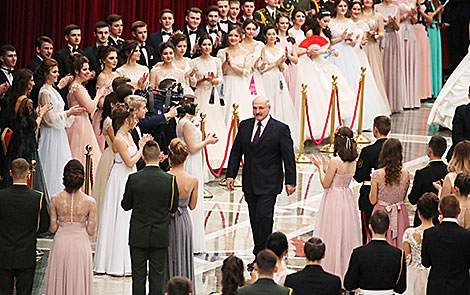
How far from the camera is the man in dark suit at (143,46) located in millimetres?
15352

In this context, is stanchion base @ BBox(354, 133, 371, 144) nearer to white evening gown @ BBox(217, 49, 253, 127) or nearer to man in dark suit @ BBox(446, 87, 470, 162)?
white evening gown @ BBox(217, 49, 253, 127)

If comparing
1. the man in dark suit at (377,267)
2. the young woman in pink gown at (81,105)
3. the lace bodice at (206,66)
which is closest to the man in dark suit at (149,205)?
the man in dark suit at (377,267)

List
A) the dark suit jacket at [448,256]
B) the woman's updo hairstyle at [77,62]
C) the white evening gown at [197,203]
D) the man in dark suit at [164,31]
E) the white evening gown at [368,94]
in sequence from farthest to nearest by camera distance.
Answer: the white evening gown at [368,94] < the man in dark suit at [164,31] < the woman's updo hairstyle at [77,62] < the white evening gown at [197,203] < the dark suit jacket at [448,256]

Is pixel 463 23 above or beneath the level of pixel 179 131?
above

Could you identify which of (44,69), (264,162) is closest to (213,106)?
(44,69)

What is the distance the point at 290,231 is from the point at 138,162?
233cm

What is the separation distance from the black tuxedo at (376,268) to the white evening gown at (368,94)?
35.4 feet

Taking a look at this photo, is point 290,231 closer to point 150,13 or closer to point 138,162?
point 138,162

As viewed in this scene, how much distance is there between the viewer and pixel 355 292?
10.3 m

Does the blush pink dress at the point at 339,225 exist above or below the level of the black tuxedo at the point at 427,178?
below

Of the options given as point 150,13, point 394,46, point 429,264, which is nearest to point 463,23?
point 394,46

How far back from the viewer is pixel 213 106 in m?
15.6

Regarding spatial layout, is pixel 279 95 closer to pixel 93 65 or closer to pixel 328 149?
pixel 328 149

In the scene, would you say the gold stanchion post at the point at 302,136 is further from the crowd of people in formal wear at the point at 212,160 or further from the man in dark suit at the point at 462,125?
the man in dark suit at the point at 462,125
